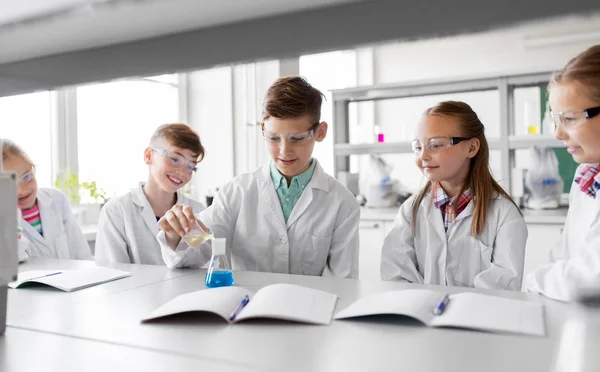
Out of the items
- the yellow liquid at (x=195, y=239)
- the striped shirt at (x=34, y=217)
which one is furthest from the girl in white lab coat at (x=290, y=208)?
the striped shirt at (x=34, y=217)

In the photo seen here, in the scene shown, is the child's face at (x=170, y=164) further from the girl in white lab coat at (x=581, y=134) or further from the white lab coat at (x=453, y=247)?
the girl in white lab coat at (x=581, y=134)

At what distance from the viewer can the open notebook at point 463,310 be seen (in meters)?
0.85

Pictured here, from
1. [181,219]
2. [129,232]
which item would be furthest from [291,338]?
[129,232]

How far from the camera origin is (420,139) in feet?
6.08

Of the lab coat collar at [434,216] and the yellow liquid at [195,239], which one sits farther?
the lab coat collar at [434,216]

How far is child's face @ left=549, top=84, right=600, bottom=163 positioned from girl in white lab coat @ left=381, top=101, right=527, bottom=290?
0.35 m

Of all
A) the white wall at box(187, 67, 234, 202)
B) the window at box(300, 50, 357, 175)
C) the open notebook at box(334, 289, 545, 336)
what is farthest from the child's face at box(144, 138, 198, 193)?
the window at box(300, 50, 357, 175)

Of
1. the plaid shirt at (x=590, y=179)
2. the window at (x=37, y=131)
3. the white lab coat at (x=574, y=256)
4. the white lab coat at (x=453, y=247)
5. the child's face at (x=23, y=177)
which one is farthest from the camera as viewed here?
the window at (x=37, y=131)

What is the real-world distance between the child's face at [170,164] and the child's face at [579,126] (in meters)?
1.39

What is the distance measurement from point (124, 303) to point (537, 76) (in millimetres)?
2838

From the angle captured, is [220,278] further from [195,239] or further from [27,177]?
[27,177]

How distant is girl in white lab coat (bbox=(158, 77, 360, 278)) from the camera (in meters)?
1.72

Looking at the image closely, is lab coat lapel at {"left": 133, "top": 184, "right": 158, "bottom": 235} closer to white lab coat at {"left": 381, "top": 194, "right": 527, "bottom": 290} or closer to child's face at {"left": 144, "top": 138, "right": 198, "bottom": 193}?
child's face at {"left": 144, "top": 138, "right": 198, "bottom": 193}

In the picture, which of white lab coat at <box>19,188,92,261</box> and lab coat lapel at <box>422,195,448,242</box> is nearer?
lab coat lapel at <box>422,195,448,242</box>
